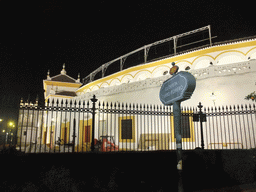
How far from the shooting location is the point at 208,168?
682 cm

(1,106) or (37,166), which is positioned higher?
(1,106)

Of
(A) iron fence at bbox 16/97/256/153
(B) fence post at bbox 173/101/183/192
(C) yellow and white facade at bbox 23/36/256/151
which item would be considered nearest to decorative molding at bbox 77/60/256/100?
(C) yellow and white facade at bbox 23/36/256/151

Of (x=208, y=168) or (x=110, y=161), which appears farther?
(x=208, y=168)

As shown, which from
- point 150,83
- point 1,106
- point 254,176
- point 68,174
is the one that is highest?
point 150,83

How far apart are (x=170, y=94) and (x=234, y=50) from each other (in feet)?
40.3

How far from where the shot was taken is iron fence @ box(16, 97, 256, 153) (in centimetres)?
621

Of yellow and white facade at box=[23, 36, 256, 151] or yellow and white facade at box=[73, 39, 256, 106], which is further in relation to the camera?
Answer: yellow and white facade at box=[73, 39, 256, 106]

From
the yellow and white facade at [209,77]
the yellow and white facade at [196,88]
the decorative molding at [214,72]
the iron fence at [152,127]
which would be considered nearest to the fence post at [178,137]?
the iron fence at [152,127]

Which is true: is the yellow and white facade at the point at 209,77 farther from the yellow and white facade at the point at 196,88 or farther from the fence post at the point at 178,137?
the fence post at the point at 178,137

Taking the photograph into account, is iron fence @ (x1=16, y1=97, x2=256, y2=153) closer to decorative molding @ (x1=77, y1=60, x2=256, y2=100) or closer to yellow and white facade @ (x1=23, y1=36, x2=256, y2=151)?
yellow and white facade @ (x1=23, y1=36, x2=256, y2=151)

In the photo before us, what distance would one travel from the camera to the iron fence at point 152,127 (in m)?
6.21

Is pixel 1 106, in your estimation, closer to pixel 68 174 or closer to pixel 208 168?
pixel 68 174

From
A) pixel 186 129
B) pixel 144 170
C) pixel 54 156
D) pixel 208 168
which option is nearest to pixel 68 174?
pixel 54 156

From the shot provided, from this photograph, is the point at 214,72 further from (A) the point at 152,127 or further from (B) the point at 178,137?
(B) the point at 178,137
